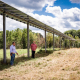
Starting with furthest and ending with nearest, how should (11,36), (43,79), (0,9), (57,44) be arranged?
(11,36)
(57,44)
(0,9)
(43,79)

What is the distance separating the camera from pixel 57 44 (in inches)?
1622

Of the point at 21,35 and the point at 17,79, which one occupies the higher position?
the point at 21,35

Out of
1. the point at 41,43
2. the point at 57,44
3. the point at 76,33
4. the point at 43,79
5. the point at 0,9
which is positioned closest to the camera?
the point at 43,79

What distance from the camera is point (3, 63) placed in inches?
333

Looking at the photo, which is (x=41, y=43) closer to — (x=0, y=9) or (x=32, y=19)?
(x=32, y=19)

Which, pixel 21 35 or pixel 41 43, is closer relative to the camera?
pixel 41 43

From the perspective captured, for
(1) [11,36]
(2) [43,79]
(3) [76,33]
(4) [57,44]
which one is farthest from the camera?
(3) [76,33]

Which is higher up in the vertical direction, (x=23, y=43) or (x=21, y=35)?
(x=21, y=35)

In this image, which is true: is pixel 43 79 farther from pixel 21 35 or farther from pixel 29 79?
pixel 21 35

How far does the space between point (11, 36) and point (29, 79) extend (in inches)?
1665

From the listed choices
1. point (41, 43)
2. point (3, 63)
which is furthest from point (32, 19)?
point (41, 43)

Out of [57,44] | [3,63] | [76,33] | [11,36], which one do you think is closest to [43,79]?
[3,63]

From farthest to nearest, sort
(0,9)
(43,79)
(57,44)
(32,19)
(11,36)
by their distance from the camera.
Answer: (11,36), (57,44), (32,19), (0,9), (43,79)

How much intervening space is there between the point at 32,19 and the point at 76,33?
7910 centimetres
